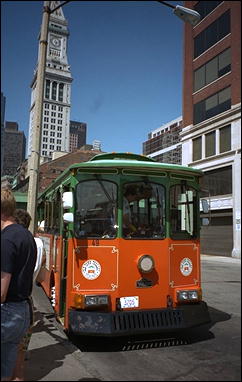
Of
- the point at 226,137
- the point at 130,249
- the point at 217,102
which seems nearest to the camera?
the point at 130,249

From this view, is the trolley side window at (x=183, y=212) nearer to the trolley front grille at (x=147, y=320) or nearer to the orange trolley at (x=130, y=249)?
the orange trolley at (x=130, y=249)

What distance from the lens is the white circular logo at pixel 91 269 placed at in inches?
230

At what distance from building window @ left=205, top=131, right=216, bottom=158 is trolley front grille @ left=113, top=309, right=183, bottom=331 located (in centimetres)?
1006

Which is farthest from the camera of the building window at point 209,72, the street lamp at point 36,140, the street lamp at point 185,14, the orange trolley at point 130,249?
the street lamp at point 36,140

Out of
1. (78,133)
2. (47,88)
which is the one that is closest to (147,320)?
(78,133)

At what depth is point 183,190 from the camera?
6566 mm

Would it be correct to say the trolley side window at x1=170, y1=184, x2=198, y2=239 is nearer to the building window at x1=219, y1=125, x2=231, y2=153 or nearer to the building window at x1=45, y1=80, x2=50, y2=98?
the building window at x1=219, y1=125, x2=231, y2=153

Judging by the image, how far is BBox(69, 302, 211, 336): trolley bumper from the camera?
5508mm

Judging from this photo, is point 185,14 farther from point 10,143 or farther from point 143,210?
point 143,210

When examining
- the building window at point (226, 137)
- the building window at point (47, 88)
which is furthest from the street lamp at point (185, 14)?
the building window at point (47, 88)

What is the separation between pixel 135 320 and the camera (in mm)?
5699

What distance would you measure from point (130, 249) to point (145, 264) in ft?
1.01

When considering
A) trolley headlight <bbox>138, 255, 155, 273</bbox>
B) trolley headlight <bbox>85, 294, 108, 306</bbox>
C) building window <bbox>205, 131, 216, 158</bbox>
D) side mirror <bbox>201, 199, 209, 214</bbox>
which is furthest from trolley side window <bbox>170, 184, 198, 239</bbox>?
building window <bbox>205, 131, 216, 158</bbox>

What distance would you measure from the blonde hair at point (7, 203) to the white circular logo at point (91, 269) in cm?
249
